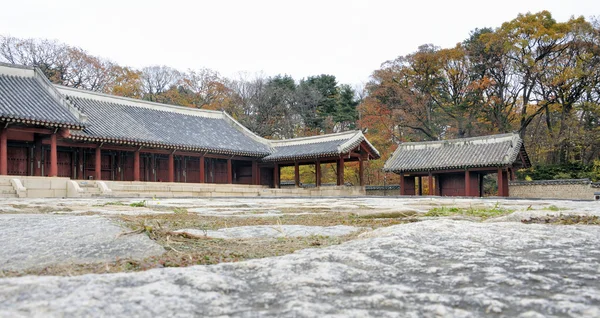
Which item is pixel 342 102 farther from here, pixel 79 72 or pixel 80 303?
pixel 80 303

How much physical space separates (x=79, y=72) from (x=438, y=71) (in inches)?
1111

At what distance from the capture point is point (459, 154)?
30688mm

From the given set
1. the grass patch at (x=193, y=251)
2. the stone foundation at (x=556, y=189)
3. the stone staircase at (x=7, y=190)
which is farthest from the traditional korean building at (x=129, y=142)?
the grass patch at (x=193, y=251)

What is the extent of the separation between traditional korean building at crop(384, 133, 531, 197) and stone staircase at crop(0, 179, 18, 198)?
2098 cm

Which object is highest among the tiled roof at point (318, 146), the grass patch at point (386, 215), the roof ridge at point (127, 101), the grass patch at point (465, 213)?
the roof ridge at point (127, 101)

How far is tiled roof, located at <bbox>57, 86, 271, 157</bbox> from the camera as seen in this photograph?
2633 centimetres

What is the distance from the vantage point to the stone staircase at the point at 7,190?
1777 cm

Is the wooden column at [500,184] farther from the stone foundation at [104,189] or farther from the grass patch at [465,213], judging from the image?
the grass patch at [465,213]

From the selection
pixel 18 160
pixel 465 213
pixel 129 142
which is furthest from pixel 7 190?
pixel 465 213

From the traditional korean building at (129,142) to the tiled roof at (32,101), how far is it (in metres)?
0.04

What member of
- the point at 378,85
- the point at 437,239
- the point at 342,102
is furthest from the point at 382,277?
the point at 342,102

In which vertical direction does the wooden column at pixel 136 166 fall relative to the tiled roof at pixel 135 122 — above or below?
below

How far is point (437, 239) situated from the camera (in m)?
2.66

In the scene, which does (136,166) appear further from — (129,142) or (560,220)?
(560,220)
